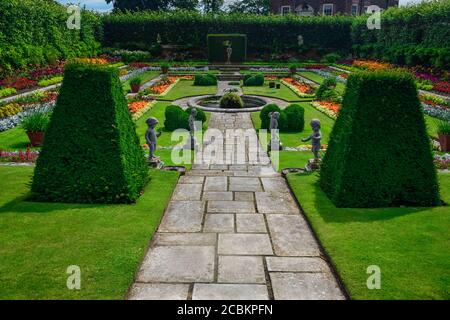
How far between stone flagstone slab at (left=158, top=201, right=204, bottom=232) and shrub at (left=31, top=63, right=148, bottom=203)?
0.82 meters

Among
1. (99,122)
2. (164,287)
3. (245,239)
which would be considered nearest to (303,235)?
(245,239)

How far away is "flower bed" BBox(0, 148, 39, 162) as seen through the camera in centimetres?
1019

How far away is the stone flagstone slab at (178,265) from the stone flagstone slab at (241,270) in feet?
0.46

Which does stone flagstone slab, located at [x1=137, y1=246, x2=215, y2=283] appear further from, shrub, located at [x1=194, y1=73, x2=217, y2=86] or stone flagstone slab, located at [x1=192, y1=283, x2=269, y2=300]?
shrub, located at [x1=194, y1=73, x2=217, y2=86]

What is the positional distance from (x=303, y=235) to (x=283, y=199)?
1.58 meters

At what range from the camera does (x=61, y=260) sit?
→ 530 cm

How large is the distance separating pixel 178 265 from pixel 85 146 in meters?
3.00

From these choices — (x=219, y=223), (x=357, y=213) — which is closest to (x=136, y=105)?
(x=219, y=223)

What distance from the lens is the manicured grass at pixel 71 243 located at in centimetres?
473

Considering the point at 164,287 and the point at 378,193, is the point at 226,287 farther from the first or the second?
the point at 378,193

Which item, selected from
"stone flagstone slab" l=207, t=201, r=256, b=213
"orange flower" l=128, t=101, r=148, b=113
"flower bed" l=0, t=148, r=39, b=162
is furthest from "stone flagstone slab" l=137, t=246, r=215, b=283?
"orange flower" l=128, t=101, r=148, b=113

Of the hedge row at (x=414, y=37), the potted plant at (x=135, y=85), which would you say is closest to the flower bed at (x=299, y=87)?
the hedge row at (x=414, y=37)

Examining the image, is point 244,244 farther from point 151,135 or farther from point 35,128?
point 35,128

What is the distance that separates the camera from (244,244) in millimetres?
5969
